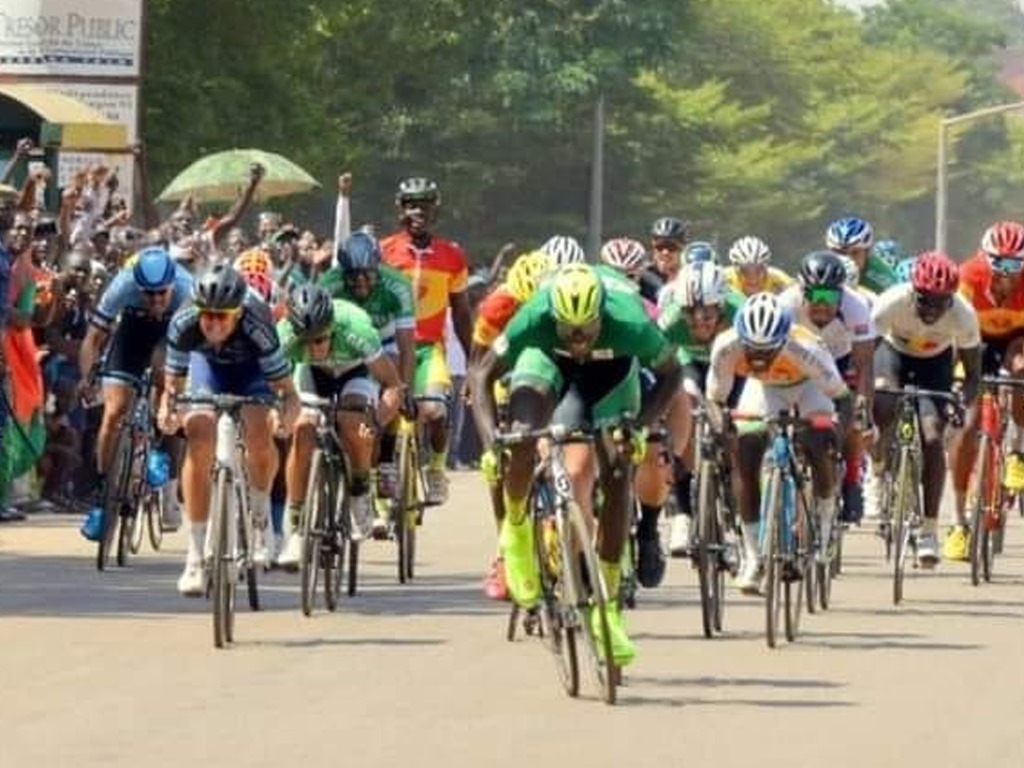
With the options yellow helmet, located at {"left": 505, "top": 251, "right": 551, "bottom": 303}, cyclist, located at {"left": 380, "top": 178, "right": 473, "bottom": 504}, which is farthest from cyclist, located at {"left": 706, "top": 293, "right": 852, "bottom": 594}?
cyclist, located at {"left": 380, "top": 178, "right": 473, "bottom": 504}

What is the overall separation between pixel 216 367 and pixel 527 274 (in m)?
1.56

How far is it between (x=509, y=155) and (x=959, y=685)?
5987 cm

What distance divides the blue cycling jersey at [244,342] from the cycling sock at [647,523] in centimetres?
163

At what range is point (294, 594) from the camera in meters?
19.5

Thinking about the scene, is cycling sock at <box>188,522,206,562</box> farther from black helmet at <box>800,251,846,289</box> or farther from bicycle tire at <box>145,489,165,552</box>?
bicycle tire at <box>145,489,165,552</box>

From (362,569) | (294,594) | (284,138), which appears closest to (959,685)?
(294,594)

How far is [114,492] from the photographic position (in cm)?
2059

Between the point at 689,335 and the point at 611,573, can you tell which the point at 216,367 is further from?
the point at 611,573

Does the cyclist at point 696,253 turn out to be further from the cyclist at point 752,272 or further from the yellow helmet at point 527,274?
the yellow helmet at point 527,274

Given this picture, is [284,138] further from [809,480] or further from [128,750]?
[128,750]

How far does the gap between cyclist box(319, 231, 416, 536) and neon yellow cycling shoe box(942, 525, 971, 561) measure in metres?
3.21

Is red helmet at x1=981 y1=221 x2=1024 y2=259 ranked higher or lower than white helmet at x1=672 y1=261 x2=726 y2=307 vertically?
higher

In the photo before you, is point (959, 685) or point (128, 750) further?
point (959, 685)

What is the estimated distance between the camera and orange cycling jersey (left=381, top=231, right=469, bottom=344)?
75.9ft
